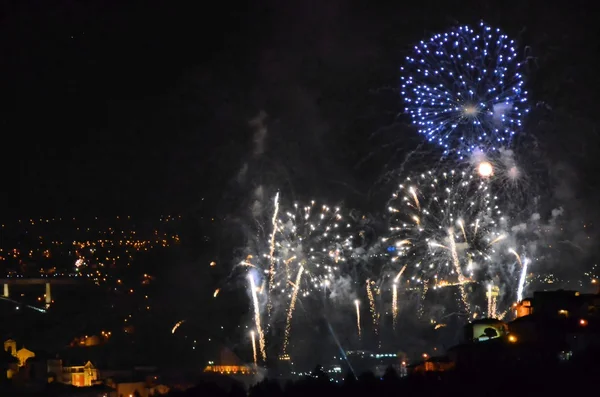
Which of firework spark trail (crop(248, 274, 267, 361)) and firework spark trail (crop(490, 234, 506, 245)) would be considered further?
firework spark trail (crop(248, 274, 267, 361))

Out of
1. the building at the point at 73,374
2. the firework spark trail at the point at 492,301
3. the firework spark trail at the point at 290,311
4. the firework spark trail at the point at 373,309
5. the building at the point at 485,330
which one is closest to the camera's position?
the building at the point at 485,330

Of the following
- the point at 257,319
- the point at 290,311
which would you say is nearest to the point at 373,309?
the point at 290,311

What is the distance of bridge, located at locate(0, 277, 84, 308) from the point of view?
1674 inches

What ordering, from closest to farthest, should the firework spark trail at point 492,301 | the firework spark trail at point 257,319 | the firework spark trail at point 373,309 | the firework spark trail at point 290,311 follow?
1. the firework spark trail at point 290,311
2. the firework spark trail at point 257,319
3. the firework spark trail at point 492,301
4. the firework spark trail at point 373,309

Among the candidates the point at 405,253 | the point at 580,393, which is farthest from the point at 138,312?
the point at 580,393

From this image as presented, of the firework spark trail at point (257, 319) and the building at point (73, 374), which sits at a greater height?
the firework spark trail at point (257, 319)

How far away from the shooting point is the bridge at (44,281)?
4253 centimetres

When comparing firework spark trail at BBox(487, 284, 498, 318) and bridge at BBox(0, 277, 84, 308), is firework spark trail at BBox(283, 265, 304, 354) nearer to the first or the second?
firework spark trail at BBox(487, 284, 498, 318)

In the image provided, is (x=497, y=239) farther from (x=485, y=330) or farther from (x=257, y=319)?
(x=257, y=319)

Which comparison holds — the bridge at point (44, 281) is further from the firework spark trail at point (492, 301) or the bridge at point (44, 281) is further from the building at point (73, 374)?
the firework spark trail at point (492, 301)

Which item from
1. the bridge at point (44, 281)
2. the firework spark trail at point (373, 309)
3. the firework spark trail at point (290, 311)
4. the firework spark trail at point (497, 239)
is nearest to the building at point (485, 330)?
the firework spark trail at point (497, 239)

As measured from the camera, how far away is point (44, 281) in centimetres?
4394

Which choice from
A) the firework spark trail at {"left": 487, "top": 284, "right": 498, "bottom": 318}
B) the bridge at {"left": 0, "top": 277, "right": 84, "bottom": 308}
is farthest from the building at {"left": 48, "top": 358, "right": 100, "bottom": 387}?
the firework spark trail at {"left": 487, "top": 284, "right": 498, "bottom": 318}

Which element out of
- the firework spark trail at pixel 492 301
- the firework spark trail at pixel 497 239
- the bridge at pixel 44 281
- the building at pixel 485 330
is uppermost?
the bridge at pixel 44 281
